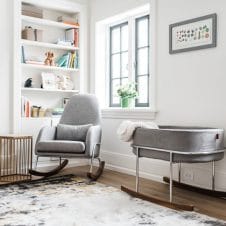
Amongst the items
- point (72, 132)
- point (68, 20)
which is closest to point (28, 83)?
point (72, 132)

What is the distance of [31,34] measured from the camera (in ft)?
14.2

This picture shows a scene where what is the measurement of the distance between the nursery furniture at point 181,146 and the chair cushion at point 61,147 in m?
0.81

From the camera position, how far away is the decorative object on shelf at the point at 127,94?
13.6 feet

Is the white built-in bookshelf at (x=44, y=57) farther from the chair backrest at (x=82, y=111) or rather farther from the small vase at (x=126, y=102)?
the small vase at (x=126, y=102)

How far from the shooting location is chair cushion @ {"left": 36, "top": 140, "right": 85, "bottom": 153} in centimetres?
357

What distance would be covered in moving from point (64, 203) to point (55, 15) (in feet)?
9.81

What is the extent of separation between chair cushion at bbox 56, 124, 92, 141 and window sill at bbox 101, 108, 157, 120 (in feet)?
1.47

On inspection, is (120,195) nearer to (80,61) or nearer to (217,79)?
(217,79)

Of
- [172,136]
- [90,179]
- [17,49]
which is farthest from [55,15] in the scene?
[172,136]

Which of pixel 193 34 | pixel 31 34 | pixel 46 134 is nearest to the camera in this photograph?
pixel 193 34

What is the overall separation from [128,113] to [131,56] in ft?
2.73

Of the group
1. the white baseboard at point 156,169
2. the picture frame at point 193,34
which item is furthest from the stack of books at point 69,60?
the picture frame at point 193,34

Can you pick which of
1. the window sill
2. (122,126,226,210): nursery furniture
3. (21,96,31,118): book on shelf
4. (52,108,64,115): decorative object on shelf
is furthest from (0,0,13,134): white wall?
(122,126,226,210): nursery furniture

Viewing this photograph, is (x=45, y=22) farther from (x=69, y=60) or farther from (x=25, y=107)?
→ (x=25, y=107)
